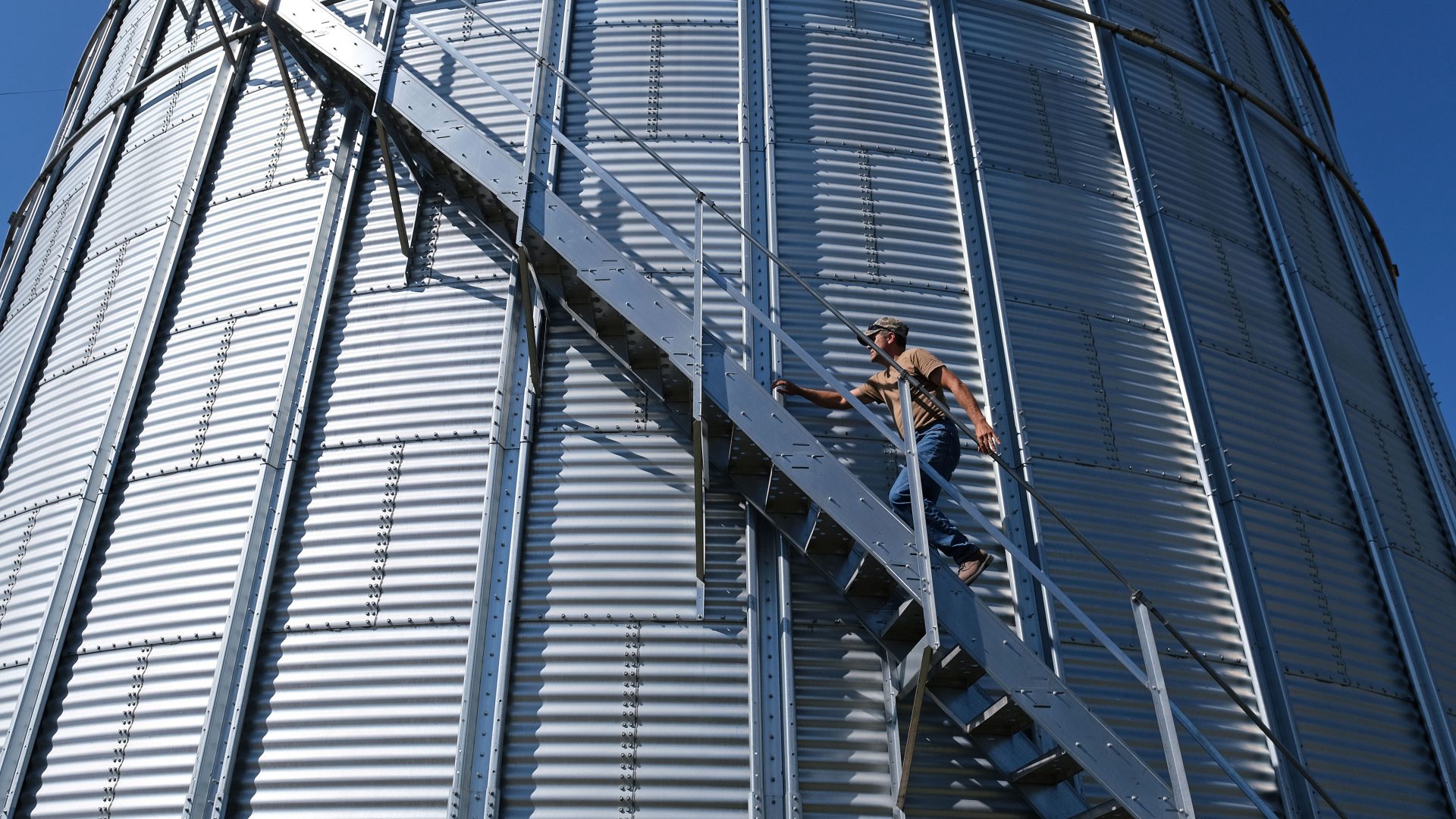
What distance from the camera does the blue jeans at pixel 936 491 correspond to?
7.07 m

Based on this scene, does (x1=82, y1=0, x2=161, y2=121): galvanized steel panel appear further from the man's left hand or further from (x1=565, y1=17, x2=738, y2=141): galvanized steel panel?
the man's left hand

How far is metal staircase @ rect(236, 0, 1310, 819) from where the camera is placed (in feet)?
20.5

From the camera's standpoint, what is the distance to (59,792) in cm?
759

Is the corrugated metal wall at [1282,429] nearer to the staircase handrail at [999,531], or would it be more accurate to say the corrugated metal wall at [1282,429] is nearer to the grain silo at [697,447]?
the grain silo at [697,447]

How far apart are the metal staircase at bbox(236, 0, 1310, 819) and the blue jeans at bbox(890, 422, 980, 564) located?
0.41m

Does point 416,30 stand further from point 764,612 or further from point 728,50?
point 764,612

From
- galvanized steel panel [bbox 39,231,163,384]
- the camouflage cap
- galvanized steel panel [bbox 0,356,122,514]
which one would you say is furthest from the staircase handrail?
galvanized steel panel [bbox 0,356,122,514]

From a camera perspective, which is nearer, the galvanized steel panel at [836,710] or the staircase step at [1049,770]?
the staircase step at [1049,770]

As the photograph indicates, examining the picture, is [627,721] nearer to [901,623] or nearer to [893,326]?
[901,623]

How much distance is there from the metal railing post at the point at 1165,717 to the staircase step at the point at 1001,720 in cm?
75

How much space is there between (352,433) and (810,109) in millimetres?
4913

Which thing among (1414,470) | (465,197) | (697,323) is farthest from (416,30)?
(1414,470)

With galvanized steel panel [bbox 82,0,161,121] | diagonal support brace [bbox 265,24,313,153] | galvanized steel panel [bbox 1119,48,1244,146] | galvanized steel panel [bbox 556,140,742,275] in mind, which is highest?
galvanized steel panel [bbox 82,0,161,121]

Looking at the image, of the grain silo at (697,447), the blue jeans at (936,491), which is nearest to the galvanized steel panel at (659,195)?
the grain silo at (697,447)
